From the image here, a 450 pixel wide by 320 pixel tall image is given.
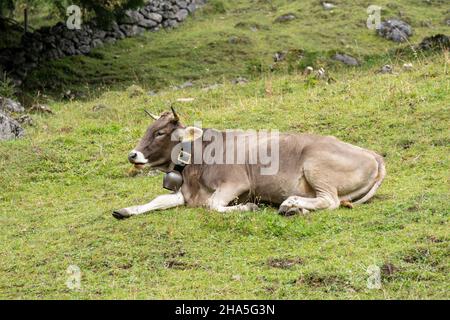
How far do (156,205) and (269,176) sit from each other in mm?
1446

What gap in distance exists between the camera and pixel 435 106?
14.3 meters

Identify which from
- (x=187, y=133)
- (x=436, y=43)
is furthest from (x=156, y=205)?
(x=436, y=43)

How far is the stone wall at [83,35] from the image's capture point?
76.4ft

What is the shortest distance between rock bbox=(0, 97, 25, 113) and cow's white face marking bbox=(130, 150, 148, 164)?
7253mm

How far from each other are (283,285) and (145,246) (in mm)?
2031

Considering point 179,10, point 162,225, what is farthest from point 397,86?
point 179,10

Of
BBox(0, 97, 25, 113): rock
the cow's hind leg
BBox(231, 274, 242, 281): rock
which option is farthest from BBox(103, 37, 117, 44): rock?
BBox(231, 274, 242, 281): rock

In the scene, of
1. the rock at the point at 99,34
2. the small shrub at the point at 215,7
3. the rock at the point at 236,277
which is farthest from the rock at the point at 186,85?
the rock at the point at 236,277

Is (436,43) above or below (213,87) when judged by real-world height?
above

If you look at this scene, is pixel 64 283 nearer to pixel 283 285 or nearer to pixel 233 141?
pixel 283 285

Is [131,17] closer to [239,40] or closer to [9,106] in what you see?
[239,40]

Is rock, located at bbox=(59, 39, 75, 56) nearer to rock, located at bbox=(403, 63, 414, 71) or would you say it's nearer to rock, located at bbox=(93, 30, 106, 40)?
rock, located at bbox=(93, 30, 106, 40)

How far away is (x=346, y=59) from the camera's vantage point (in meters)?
22.0
